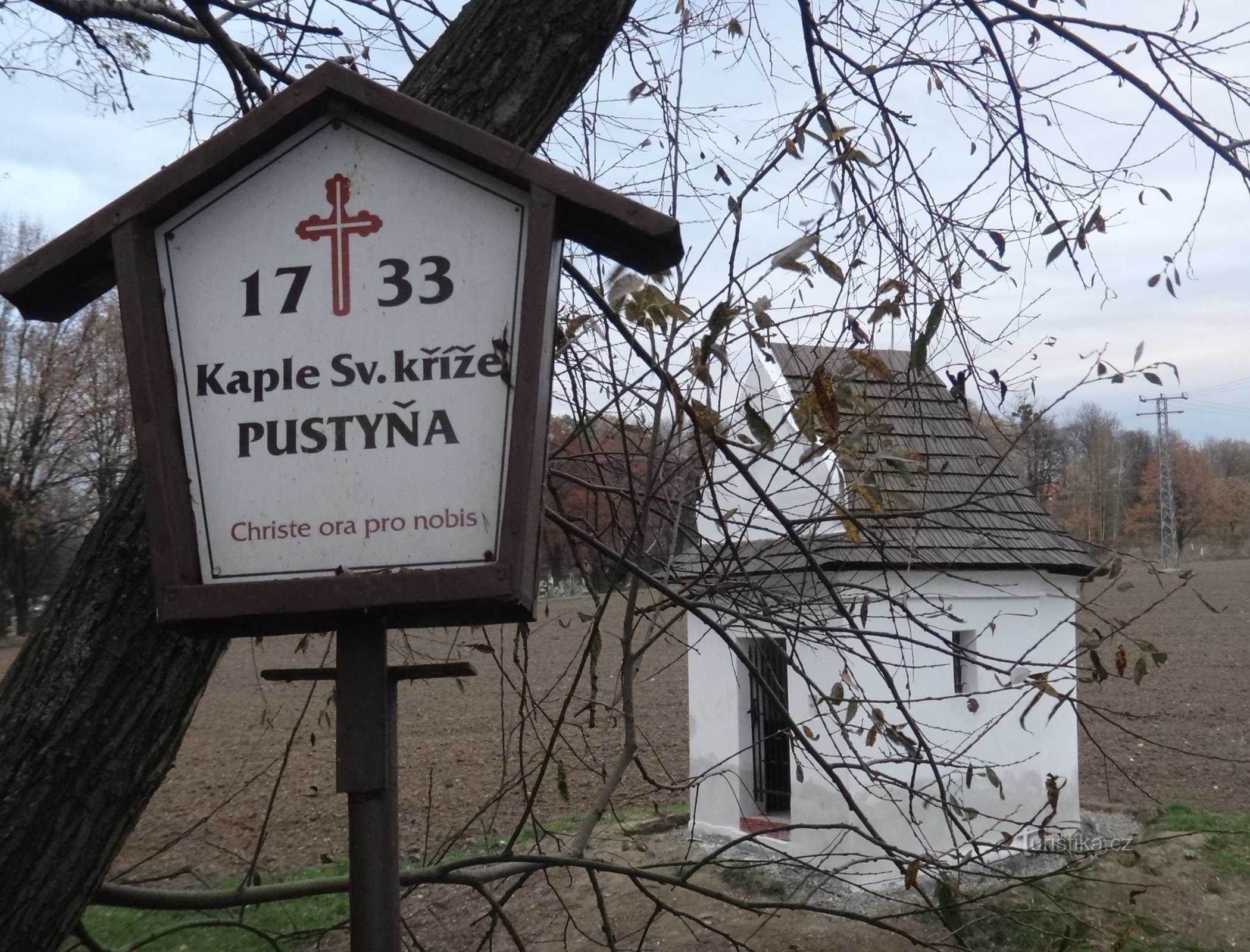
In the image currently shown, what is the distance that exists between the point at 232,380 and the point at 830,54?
278 centimetres

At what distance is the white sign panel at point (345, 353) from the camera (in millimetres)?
1567

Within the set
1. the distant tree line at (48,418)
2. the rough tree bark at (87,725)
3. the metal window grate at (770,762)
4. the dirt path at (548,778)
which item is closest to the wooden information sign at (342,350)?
the rough tree bark at (87,725)

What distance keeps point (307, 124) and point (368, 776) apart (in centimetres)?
99

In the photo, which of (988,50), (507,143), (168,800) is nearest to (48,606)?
(507,143)

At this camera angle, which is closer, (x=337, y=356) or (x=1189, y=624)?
(x=337, y=356)

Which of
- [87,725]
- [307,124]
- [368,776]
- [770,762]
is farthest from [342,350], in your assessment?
[770,762]

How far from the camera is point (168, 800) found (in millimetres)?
14797

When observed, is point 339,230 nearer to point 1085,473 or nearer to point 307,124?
point 307,124

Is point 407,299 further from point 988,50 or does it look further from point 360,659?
point 988,50

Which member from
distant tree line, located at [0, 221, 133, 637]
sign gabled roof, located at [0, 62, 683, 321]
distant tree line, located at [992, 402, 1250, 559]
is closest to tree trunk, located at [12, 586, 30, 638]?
distant tree line, located at [0, 221, 133, 637]

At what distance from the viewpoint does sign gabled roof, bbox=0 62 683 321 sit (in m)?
1.62

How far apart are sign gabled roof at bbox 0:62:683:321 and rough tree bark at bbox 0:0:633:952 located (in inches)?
24.3

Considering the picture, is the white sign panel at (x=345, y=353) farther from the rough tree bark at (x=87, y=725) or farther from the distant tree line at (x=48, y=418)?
the distant tree line at (x=48, y=418)

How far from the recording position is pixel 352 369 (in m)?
1.61
